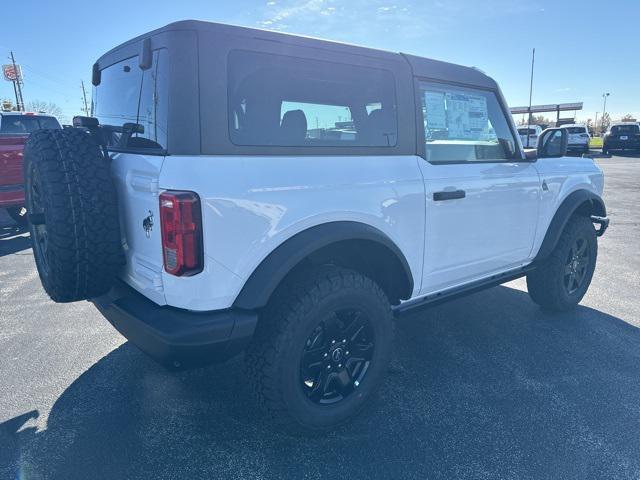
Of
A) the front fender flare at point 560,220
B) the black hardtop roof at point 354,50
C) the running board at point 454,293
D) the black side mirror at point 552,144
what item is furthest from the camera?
the front fender flare at point 560,220

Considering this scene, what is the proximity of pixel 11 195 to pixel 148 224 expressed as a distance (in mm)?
6636

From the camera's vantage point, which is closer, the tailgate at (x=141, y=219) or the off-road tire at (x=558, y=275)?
the tailgate at (x=141, y=219)

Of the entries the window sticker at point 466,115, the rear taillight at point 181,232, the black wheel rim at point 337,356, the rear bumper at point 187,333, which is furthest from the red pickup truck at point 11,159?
the black wheel rim at point 337,356

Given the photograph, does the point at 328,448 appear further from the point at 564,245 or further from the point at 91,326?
the point at 564,245

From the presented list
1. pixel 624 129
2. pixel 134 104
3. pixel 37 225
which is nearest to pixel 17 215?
pixel 37 225

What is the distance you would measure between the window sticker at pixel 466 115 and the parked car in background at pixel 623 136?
27.7 meters

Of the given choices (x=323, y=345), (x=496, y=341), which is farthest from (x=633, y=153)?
(x=323, y=345)

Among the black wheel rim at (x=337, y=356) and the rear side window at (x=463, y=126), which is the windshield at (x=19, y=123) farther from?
the black wheel rim at (x=337, y=356)

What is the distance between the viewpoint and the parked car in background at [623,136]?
25283mm

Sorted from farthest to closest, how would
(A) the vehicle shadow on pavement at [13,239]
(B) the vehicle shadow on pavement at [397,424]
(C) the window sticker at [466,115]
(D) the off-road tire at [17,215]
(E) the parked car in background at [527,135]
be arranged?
1. (D) the off-road tire at [17,215]
2. (A) the vehicle shadow on pavement at [13,239]
3. (E) the parked car in background at [527,135]
4. (C) the window sticker at [466,115]
5. (B) the vehicle shadow on pavement at [397,424]

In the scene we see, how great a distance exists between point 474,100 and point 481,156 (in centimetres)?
42

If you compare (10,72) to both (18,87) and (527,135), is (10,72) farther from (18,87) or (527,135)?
(527,135)

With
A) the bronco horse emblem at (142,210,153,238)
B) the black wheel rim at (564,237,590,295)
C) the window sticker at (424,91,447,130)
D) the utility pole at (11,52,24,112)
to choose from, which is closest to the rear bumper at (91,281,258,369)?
the bronco horse emblem at (142,210,153,238)

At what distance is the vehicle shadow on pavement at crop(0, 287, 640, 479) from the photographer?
219cm
